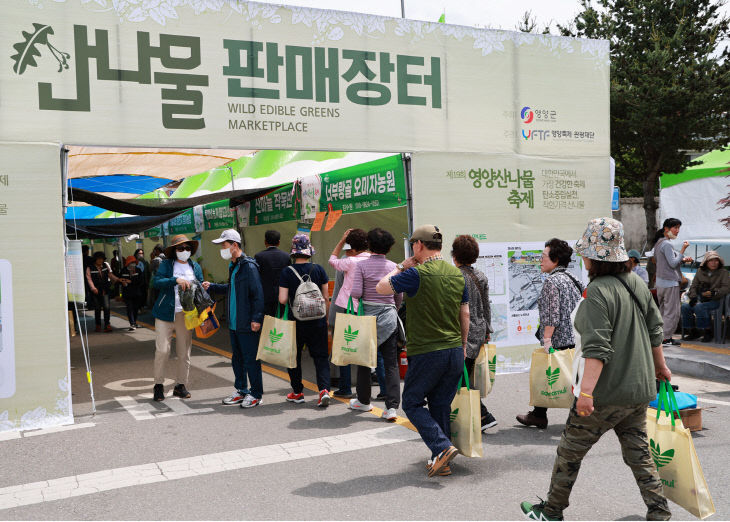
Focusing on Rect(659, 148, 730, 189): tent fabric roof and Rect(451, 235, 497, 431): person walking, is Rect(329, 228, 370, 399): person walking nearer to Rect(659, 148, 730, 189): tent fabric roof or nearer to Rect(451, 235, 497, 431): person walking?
Rect(451, 235, 497, 431): person walking

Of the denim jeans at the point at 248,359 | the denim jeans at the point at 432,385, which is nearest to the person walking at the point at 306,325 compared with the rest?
the denim jeans at the point at 248,359

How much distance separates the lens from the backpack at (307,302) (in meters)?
6.44

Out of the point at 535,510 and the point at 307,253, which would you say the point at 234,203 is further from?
the point at 535,510

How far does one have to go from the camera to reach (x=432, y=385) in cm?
447

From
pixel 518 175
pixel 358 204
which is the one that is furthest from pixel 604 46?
pixel 358 204

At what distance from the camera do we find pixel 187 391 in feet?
24.0

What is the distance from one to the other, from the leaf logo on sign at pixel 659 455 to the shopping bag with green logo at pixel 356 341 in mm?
2788

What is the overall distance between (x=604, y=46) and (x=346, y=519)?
7276 millimetres

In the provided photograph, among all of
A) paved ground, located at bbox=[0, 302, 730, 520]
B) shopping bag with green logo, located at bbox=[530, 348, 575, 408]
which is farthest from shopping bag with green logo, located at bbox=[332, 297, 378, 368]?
shopping bag with green logo, located at bbox=[530, 348, 575, 408]

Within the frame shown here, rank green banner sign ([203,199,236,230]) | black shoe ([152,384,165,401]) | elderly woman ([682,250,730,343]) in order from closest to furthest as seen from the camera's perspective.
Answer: black shoe ([152,384,165,401]) < elderly woman ([682,250,730,343]) < green banner sign ([203,199,236,230])

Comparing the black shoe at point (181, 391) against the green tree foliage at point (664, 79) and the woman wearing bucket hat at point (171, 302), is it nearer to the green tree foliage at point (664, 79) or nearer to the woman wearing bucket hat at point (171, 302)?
the woman wearing bucket hat at point (171, 302)

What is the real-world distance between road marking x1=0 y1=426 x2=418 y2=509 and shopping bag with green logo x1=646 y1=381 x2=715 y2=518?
234cm

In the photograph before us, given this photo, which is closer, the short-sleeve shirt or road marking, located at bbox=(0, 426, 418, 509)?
road marking, located at bbox=(0, 426, 418, 509)

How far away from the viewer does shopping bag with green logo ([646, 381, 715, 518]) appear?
10.9ft
